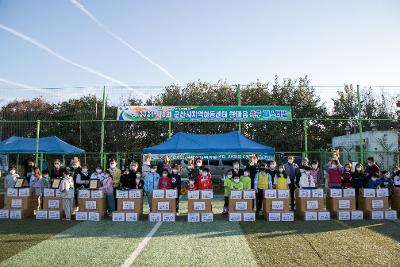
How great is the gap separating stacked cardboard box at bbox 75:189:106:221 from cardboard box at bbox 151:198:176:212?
152 cm

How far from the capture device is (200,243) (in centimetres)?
835

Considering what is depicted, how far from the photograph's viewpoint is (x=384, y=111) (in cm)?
3462

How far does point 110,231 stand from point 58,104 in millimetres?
13402

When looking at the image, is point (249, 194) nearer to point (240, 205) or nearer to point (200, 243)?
point (240, 205)

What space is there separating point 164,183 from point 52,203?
3.32 meters

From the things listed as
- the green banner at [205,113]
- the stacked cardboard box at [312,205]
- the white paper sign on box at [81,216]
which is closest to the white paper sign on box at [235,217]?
the stacked cardboard box at [312,205]

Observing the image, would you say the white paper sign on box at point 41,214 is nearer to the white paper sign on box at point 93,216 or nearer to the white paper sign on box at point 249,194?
the white paper sign on box at point 93,216

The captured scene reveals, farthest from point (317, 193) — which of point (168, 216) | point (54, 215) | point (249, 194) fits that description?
point (54, 215)

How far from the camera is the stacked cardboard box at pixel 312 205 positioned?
1159 centimetres

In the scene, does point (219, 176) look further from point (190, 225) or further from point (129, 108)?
point (190, 225)

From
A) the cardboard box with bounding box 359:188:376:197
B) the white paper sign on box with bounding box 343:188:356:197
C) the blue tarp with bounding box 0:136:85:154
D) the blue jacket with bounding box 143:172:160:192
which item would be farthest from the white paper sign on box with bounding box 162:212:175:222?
the blue tarp with bounding box 0:136:85:154

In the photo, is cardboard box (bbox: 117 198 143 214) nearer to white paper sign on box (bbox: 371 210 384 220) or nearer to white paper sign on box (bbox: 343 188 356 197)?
white paper sign on box (bbox: 343 188 356 197)

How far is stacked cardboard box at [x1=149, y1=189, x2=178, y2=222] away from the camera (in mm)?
11492

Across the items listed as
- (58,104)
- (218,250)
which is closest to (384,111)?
(58,104)
